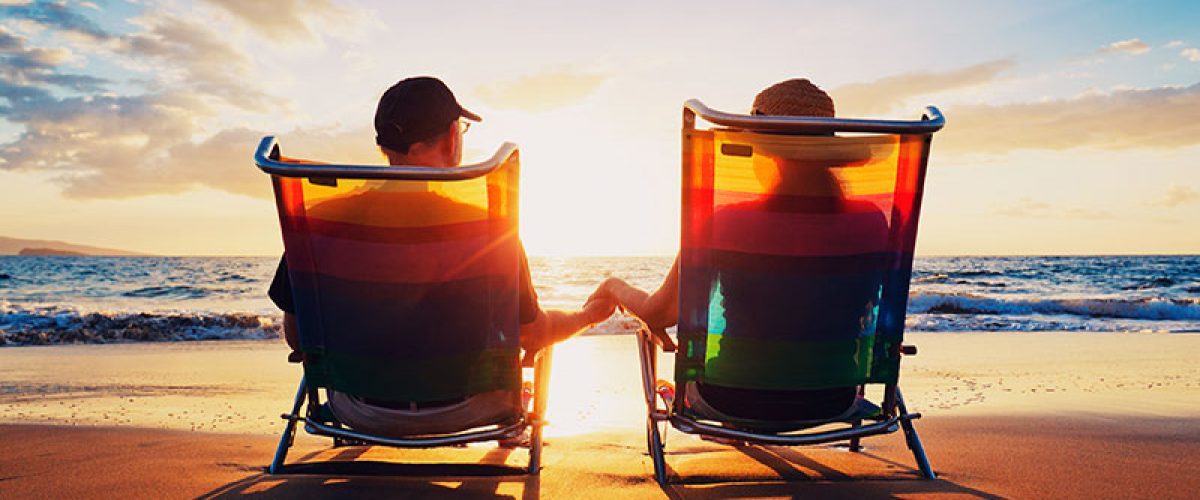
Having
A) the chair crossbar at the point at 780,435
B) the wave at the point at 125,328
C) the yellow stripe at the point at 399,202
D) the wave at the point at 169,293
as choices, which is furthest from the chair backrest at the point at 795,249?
the wave at the point at 169,293

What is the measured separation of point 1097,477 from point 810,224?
1943 mm

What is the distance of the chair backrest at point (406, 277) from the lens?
8.54 feet

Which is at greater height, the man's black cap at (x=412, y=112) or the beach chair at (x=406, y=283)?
the man's black cap at (x=412, y=112)

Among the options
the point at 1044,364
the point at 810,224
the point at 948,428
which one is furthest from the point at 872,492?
the point at 1044,364

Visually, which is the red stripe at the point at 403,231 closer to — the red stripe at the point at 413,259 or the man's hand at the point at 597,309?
the red stripe at the point at 413,259

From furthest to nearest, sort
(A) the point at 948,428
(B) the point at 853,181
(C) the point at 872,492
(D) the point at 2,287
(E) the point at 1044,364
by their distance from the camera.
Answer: (D) the point at 2,287, (E) the point at 1044,364, (A) the point at 948,428, (C) the point at 872,492, (B) the point at 853,181

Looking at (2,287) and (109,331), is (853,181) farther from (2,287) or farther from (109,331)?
(2,287)

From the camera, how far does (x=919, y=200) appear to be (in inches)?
110

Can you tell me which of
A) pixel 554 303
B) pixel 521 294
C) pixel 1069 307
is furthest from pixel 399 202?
pixel 1069 307

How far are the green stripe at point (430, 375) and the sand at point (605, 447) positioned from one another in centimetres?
42

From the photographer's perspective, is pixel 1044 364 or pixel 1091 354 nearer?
pixel 1044 364

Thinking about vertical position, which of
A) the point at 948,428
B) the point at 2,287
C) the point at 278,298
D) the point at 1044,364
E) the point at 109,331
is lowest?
the point at 2,287

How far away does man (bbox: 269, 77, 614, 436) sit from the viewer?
2607 millimetres

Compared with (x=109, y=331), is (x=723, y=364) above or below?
above
